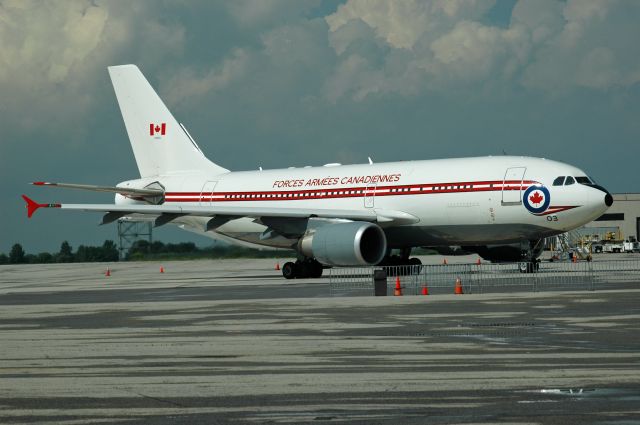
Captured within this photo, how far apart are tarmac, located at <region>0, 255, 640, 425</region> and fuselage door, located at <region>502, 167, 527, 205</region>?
11.4 m

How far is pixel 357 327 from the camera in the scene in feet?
53.9

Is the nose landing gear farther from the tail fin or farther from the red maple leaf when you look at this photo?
the tail fin

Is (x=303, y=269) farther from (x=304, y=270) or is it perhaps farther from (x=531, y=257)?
(x=531, y=257)

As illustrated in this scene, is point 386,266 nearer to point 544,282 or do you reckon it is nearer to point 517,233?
point 517,233

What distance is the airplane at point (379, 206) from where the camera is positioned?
1308 inches

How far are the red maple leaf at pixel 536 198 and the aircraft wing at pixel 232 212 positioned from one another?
4.30m

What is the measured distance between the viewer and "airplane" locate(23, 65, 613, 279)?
33219 millimetres


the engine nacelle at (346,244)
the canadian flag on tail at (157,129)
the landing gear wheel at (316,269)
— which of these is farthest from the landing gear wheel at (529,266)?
the canadian flag on tail at (157,129)

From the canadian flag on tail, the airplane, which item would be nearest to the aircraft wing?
the airplane

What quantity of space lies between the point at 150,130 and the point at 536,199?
62.8ft

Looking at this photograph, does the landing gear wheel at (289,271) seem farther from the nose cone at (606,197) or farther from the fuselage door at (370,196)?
the nose cone at (606,197)

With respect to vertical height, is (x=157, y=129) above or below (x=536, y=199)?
above

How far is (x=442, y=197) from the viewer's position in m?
34.8

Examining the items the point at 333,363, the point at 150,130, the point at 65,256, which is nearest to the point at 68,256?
the point at 65,256
